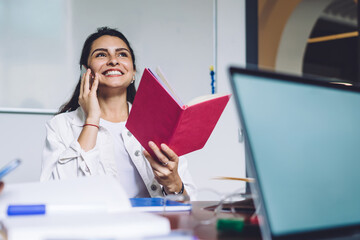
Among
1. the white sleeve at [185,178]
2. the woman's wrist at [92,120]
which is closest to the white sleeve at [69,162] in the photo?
the woman's wrist at [92,120]

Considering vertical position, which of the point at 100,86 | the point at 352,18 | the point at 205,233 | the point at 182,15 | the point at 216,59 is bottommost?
the point at 205,233

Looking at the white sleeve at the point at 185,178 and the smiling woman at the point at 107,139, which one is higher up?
the smiling woman at the point at 107,139

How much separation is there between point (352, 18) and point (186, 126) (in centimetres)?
791

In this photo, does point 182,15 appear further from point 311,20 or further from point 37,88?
point 311,20

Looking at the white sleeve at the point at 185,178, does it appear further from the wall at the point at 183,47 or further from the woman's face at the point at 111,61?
the wall at the point at 183,47

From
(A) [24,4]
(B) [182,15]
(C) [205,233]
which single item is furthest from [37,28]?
(C) [205,233]

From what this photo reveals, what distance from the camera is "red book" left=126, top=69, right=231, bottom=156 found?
981 millimetres

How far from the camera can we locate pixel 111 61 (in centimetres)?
160

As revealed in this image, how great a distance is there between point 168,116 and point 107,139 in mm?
536

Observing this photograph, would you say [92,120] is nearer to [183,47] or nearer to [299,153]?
[299,153]

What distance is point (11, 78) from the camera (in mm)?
1748

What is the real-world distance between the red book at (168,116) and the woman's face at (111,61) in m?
0.51

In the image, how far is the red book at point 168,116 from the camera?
98 cm

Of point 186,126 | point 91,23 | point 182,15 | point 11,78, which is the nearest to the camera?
point 186,126
